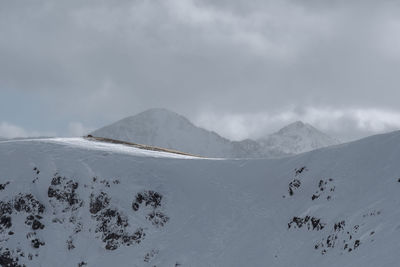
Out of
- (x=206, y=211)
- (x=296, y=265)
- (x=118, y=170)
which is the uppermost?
(x=118, y=170)

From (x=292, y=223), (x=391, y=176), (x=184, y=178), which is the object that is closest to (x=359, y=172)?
(x=391, y=176)

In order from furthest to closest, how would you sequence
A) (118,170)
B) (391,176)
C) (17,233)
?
(118,170), (17,233), (391,176)

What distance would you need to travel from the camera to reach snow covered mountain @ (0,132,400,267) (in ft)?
149

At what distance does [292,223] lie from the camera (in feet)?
159

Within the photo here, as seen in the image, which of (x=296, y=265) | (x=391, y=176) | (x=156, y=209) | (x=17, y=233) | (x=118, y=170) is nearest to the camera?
(x=296, y=265)

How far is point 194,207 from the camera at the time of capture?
2184 inches

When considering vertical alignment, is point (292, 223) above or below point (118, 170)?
below

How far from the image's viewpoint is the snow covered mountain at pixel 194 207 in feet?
149

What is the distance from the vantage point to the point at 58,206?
180ft

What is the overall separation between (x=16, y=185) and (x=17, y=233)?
19.3ft

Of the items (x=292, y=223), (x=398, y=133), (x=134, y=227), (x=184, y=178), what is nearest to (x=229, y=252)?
(x=292, y=223)

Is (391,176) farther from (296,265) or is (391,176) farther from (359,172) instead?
(296,265)

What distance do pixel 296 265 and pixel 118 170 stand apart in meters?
22.6

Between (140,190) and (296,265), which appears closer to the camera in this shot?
(296,265)
